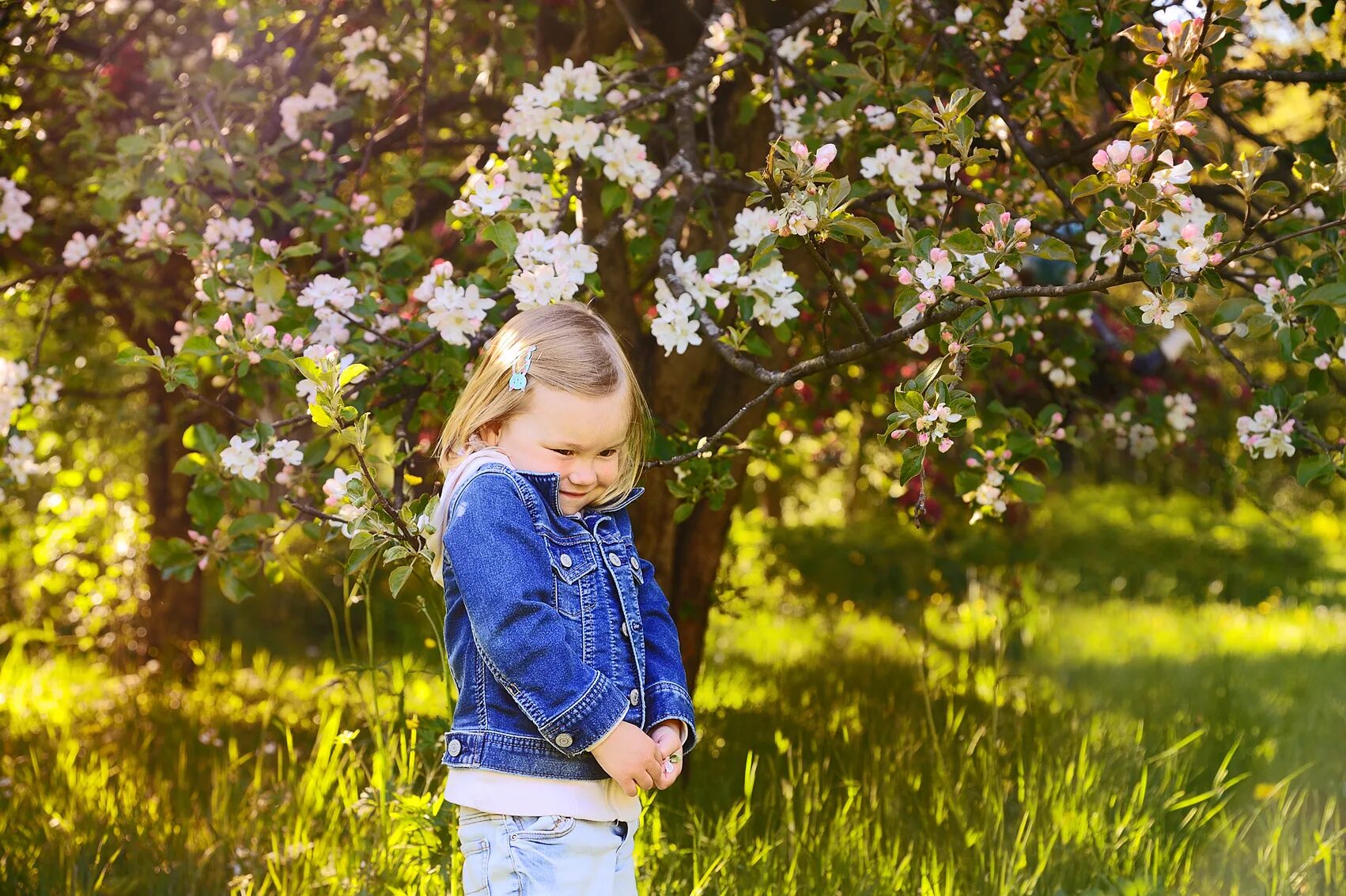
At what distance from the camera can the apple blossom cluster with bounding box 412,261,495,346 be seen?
2121mm

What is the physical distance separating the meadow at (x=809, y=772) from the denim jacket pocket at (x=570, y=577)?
612mm

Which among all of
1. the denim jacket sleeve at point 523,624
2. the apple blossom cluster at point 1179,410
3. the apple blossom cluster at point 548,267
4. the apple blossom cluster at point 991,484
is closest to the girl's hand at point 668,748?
the denim jacket sleeve at point 523,624

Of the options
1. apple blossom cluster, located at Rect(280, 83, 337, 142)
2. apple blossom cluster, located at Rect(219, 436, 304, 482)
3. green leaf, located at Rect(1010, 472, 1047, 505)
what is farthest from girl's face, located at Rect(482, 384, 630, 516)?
apple blossom cluster, located at Rect(280, 83, 337, 142)

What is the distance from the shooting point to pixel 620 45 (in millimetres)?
3611

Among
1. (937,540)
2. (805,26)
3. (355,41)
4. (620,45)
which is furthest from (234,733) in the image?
(937,540)

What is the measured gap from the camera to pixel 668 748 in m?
1.67

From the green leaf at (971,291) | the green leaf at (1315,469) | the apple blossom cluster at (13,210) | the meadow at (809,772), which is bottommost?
the meadow at (809,772)

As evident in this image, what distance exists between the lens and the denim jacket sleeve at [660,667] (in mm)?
1723

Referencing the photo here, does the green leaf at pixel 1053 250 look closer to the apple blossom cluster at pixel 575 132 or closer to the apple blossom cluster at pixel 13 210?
the apple blossom cluster at pixel 575 132

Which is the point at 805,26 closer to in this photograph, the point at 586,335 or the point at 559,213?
the point at 559,213

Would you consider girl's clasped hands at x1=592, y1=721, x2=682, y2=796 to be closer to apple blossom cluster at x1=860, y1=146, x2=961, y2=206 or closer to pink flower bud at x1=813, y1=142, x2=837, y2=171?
pink flower bud at x1=813, y1=142, x2=837, y2=171

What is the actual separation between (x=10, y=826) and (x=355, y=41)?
2136mm

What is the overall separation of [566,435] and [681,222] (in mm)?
873

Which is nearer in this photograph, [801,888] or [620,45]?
[801,888]
